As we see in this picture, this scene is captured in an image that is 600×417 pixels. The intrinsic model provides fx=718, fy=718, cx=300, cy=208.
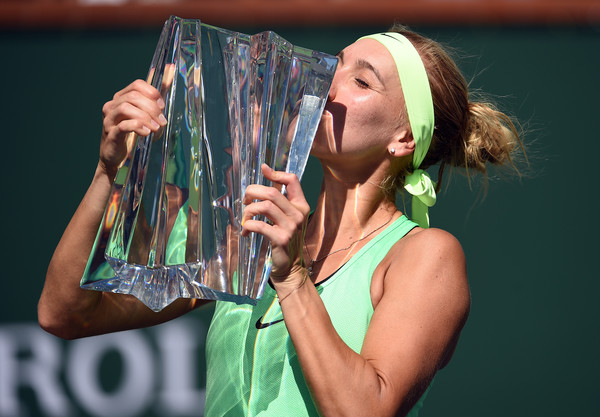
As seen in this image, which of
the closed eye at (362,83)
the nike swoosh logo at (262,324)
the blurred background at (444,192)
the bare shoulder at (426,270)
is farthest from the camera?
the blurred background at (444,192)

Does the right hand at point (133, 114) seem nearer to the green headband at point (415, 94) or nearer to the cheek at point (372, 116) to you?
the cheek at point (372, 116)

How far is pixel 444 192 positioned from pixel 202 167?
1.78m

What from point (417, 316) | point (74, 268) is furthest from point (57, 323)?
point (417, 316)

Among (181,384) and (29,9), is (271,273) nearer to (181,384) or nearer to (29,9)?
(181,384)

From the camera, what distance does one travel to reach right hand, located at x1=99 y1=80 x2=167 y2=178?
1106 millimetres

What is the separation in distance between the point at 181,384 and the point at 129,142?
177cm

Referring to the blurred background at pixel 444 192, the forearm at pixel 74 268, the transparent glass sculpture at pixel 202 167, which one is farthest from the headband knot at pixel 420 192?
the blurred background at pixel 444 192

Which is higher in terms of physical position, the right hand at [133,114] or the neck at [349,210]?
the right hand at [133,114]

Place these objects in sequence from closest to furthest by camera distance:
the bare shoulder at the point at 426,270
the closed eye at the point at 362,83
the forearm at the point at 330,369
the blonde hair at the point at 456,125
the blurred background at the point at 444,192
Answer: the forearm at the point at 330,369 < the bare shoulder at the point at 426,270 < the closed eye at the point at 362,83 < the blonde hair at the point at 456,125 < the blurred background at the point at 444,192

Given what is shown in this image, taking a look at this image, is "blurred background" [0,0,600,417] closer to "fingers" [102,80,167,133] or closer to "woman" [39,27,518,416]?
"woman" [39,27,518,416]

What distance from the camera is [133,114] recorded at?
1.12 meters

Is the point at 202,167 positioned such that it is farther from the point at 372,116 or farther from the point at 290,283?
the point at 372,116

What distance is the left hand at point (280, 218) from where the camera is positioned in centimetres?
105

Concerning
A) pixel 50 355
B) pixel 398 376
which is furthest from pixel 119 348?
pixel 398 376
